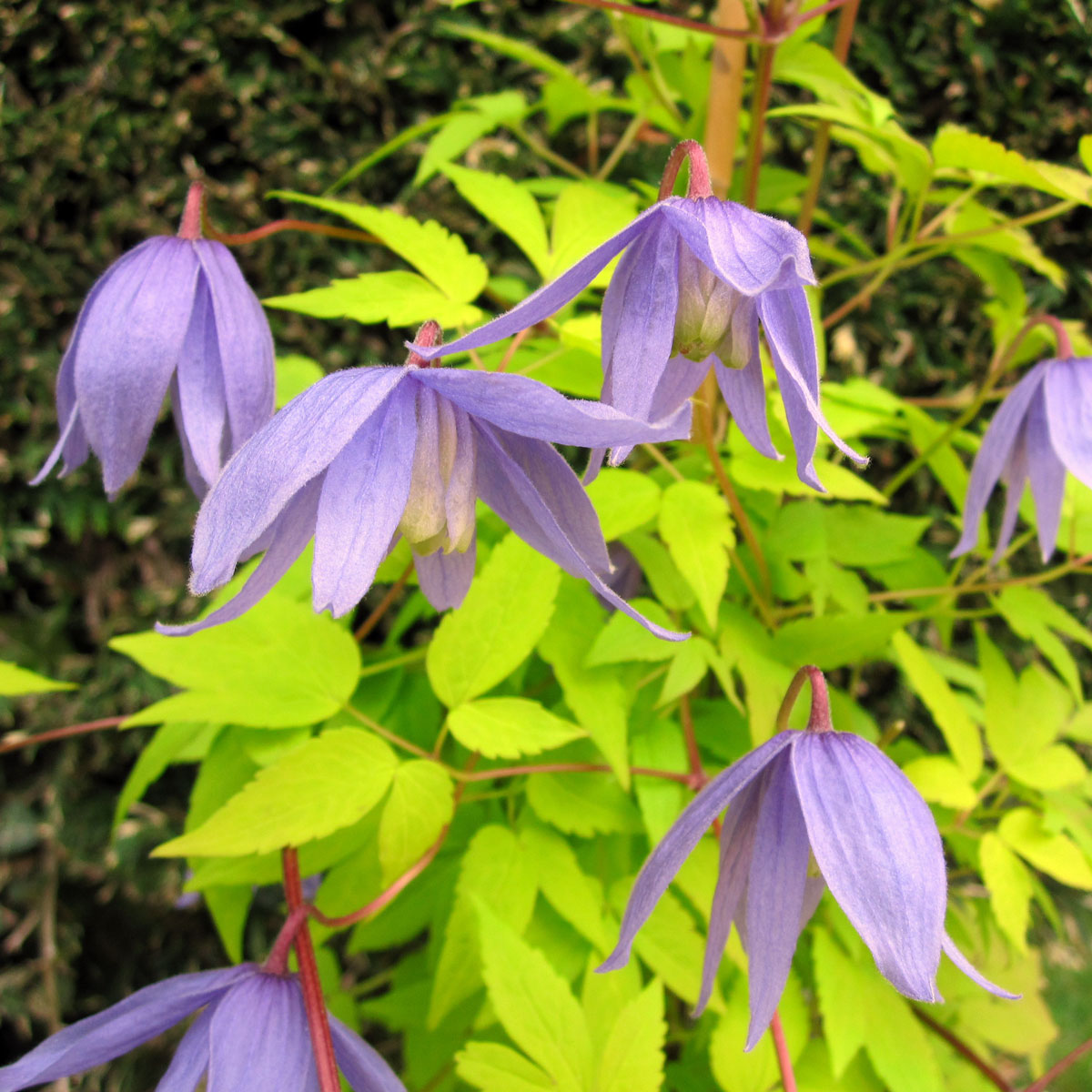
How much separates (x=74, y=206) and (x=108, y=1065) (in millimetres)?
1357

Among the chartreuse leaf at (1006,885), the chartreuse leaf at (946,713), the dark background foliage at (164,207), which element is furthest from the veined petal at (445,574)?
the dark background foliage at (164,207)

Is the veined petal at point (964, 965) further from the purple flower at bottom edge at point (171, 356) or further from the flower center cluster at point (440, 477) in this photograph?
the purple flower at bottom edge at point (171, 356)

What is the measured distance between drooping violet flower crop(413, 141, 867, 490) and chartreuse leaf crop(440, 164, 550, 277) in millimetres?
231

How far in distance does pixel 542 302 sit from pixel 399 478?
0.11 m

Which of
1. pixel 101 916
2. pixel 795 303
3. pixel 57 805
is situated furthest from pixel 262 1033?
pixel 101 916

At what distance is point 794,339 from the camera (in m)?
0.43

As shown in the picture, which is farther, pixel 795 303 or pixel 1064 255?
pixel 1064 255

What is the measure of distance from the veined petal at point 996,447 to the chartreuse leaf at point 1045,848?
0.76ft

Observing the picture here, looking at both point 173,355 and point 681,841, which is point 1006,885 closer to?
point 681,841

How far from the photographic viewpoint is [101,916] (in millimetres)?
1377

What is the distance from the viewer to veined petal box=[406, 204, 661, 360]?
0.35 meters

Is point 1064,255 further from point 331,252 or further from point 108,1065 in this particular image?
point 108,1065

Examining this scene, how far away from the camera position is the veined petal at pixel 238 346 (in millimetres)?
570

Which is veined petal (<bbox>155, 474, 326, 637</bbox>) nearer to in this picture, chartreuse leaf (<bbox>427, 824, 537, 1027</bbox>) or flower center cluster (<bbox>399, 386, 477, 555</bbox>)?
flower center cluster (<bbox>399, 386, 477, 555</bbox>)
